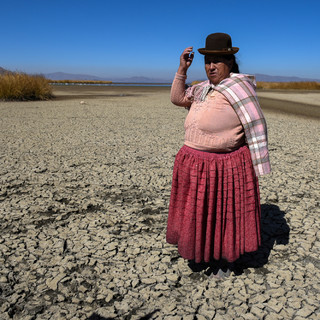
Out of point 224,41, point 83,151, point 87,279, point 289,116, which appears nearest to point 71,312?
point 87,279

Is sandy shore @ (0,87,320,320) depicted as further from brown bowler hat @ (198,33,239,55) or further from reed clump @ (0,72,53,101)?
reed clump @ (0,72,53,101)

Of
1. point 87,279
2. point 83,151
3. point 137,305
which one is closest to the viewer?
point 137,305

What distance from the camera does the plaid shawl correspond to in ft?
6.12

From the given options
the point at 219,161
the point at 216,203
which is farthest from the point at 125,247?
the point at 219,161

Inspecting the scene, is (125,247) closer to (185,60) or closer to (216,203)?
(216,203)

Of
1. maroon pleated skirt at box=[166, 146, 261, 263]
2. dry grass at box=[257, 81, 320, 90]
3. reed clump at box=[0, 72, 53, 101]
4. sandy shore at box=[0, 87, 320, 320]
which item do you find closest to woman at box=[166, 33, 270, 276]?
maroon pleated skirt at box=[166, 146, 261, 263]

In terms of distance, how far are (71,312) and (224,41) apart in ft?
6.05

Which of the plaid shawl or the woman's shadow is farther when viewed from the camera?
the woman's shadow

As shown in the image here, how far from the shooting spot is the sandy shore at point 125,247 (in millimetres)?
2020

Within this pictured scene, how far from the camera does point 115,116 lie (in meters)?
9.90

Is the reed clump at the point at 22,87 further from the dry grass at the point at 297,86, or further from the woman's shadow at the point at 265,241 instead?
the dry grass at the point at 297,86

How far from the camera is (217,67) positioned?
196cm

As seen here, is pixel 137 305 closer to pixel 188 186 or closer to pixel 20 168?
pixel 188 186

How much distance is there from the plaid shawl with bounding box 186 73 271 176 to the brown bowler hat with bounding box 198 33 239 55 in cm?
16
